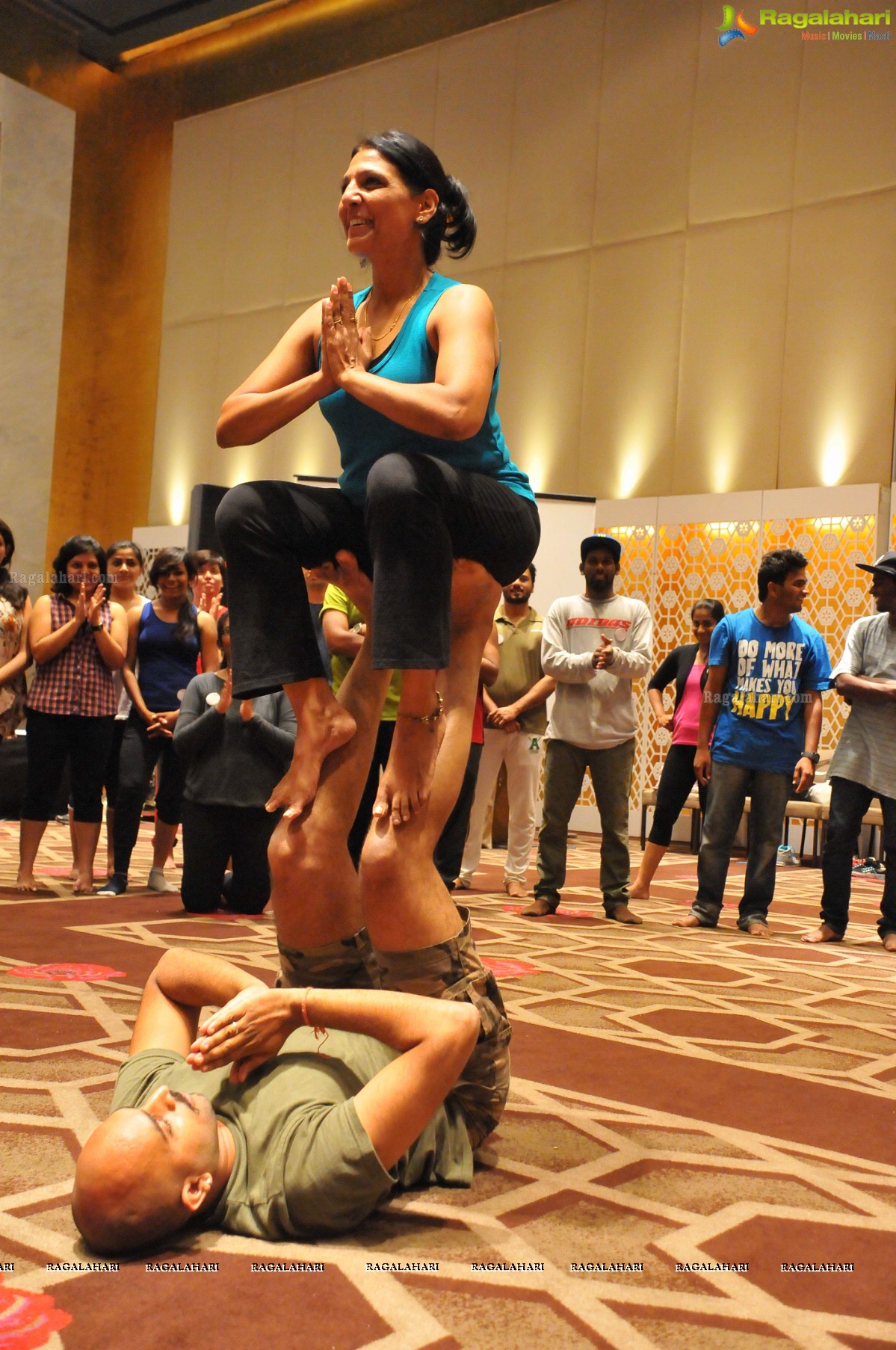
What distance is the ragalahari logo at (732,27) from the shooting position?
10141mm

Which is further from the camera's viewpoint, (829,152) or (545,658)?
(829,152)

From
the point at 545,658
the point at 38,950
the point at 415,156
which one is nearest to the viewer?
the point at 415,156

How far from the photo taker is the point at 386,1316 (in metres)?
1.35

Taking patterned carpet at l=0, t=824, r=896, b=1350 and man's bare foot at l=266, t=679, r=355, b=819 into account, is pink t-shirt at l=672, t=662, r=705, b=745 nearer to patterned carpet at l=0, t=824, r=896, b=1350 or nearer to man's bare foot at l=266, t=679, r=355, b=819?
patterned carpet at l=0, t=824, r=896, b=1350

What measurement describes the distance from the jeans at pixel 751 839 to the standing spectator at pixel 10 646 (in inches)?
121

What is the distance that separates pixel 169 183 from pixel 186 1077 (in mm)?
14005

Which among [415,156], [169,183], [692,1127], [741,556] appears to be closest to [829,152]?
[741,556]

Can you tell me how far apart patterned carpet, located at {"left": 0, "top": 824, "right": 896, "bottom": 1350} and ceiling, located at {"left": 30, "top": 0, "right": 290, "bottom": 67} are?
12.4 metres

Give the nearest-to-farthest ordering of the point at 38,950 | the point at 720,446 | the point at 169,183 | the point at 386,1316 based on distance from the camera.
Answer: the point at 386,1316
the point at 38,950
the point at 720,446
the point at 169,183

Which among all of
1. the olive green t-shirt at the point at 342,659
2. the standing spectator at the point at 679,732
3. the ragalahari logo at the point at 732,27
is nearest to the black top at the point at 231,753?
the olive green t-shirt at the point at 342,659

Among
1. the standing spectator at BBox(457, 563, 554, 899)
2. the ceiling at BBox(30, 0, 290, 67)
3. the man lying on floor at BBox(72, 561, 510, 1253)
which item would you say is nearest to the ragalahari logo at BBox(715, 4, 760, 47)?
the ceiling at BBox(30, 0, 290, 67)

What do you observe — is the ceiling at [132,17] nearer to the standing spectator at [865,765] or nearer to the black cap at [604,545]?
the black cap at [604,545]

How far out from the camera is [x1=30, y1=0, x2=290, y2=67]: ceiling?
12883 millimetres

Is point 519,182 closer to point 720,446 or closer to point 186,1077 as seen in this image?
point 720,446
